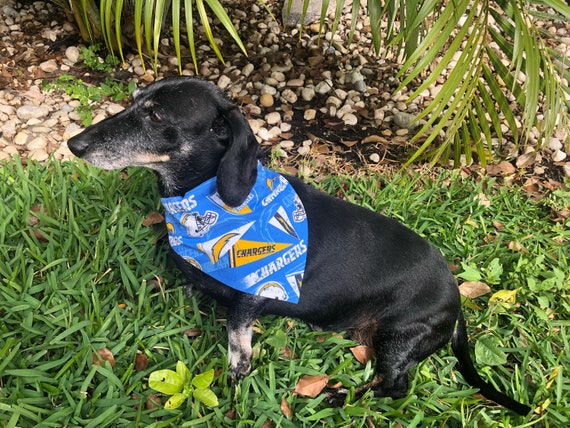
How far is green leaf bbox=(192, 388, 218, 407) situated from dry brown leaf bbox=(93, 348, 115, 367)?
0.47 metres

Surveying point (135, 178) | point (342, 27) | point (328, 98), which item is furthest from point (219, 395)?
point (342, 27)

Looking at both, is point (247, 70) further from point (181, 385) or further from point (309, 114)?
point (181, 385)

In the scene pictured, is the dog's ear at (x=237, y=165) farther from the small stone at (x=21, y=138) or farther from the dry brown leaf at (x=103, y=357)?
the small stone at (x=21, y=138)

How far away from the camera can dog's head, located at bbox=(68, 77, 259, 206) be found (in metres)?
2.09

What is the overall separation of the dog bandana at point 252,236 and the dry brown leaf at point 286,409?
51cm

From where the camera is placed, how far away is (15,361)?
2.24 meters

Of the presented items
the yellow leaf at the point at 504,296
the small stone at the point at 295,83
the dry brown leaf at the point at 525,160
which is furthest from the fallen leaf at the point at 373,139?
the yellow leaf at the point at 504,296

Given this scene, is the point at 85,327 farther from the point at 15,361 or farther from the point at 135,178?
the point at 135,178

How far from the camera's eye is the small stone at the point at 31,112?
12.7 feet

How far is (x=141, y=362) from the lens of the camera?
7.96 feet

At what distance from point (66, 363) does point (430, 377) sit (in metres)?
1.82

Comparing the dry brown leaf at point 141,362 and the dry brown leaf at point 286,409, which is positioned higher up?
the dry brown leaf at point 141,362

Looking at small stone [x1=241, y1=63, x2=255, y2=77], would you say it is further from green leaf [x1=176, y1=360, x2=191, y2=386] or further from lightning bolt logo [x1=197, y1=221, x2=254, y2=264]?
green leaf [x1=176, y1=360, x2=191, y2=386]

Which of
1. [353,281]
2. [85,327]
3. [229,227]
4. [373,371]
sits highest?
[229,227]
